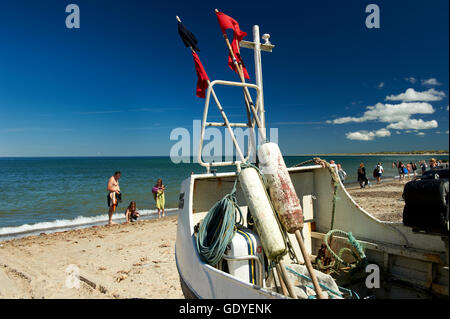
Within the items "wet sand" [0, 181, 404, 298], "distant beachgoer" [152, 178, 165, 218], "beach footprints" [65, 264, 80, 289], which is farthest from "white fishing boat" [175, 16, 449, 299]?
"distant beachgoer" [152, 178, 165, 218]

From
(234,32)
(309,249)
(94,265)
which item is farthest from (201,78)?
(94,265)

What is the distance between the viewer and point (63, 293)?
4.90 meters

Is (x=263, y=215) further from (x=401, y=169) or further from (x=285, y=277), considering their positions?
(x=401, y=169)

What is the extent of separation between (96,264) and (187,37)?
540 centimetres

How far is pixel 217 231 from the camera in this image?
2.98 m

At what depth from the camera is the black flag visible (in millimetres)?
3857

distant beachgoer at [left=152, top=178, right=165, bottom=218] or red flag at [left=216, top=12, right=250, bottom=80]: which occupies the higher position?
red flag at [left=216, top=12, right=250, bottom=80]

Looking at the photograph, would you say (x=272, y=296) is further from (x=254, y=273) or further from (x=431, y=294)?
(x=431, y=294)

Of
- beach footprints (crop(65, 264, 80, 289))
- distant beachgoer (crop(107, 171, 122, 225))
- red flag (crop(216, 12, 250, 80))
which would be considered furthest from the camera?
distant beachgoer (crop(107, 171, 122, 225))

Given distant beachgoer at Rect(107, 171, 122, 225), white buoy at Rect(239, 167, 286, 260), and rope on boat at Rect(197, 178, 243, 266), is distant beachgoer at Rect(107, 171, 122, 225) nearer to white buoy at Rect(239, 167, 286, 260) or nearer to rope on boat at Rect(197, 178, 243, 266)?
rope on boat at Rect(197, 178, 243, 266)

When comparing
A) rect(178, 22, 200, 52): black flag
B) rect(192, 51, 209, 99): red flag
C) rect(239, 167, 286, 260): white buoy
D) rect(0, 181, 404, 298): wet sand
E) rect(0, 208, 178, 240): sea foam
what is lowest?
rect(0, 208, 178, 240): sea foam

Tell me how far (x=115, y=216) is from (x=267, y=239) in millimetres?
13939

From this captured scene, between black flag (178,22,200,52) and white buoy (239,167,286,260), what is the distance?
1993mm

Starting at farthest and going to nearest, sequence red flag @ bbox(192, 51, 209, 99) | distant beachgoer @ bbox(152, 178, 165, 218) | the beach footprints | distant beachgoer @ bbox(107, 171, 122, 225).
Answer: distant beachgoer @ bbox(152, 178, 165, 218)
distant beachgoer @ bbox(107, 171, 122, 225)
the beach footprints
red flag @ bbox(192, 51, 209, 99)
